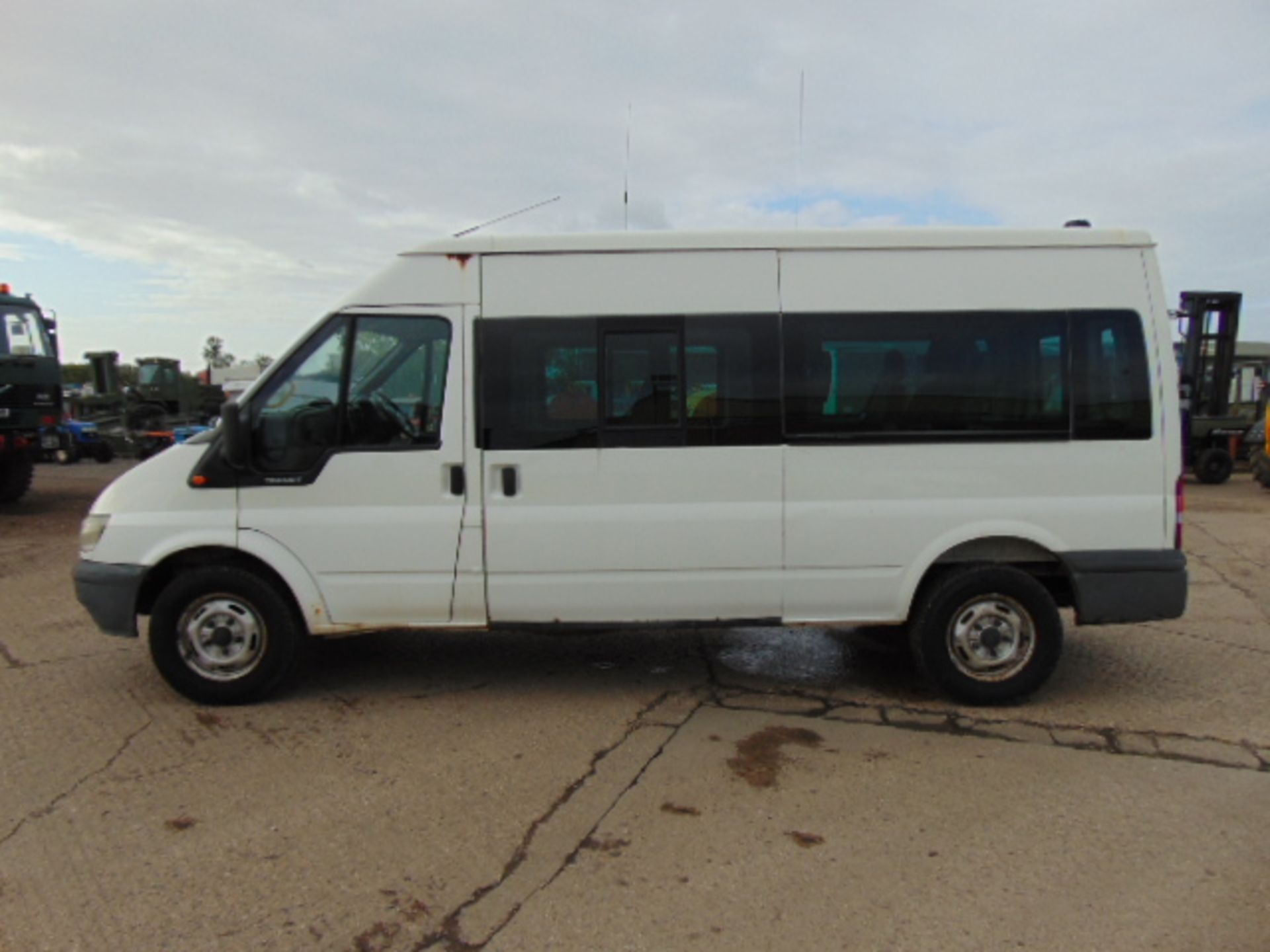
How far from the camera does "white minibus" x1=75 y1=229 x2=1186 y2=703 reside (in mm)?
4473

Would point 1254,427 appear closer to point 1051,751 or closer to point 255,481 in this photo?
point 1051,751

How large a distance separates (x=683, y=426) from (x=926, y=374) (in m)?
1.28

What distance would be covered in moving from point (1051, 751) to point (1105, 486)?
138 cm

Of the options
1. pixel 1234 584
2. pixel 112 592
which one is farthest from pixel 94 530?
pixel 1234 584

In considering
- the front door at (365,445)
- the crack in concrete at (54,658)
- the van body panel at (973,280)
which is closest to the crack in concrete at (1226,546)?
the van body panel at (973,280)

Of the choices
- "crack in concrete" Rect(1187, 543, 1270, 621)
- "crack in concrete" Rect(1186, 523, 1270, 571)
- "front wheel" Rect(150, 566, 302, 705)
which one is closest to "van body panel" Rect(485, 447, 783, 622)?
"front wheel" Rect(150, 566, 302, 705)

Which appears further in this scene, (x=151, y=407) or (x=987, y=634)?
(x=151, y=407)

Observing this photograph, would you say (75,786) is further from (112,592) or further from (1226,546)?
(1226,546)

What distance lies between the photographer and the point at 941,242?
14.7 feet

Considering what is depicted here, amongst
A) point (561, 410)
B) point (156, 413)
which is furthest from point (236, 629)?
point (156, 413)

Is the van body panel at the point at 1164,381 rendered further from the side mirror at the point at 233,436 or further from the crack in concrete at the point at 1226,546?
the crack in concrete at the point at 1226,546

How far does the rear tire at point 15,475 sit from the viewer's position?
1285 centimetres

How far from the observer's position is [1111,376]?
4.49 m

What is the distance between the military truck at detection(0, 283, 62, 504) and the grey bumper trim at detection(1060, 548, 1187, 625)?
44.2 ft
